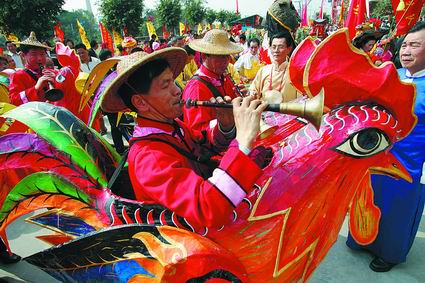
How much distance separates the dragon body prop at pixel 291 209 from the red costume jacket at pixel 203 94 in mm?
872

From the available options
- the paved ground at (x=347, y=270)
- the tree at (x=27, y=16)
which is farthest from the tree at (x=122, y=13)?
the paved ground at (x=347, y=270)

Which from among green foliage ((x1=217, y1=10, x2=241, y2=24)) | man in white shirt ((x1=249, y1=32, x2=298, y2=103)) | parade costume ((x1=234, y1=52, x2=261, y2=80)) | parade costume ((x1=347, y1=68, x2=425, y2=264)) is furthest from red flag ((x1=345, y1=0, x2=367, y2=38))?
green foliage ((x1=217, y1=10, x2=241, y2=24))

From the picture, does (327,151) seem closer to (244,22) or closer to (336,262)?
(336,262)

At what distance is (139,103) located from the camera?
151 cm

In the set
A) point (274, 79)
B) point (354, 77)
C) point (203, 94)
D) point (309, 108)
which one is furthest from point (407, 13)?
point (309, 108)

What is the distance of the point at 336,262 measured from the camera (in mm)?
2668

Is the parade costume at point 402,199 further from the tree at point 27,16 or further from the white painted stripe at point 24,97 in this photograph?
the tree at point 27,16

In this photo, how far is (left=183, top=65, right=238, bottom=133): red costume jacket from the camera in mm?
2385

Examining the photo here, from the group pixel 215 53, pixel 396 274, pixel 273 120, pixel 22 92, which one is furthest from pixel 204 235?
pixel 22 92

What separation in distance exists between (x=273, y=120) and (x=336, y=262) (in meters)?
1.68

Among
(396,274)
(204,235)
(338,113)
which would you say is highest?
(338,113)

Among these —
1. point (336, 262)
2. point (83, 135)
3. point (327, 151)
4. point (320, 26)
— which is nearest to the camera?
point (327, 151)

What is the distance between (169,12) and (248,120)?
31356 mm

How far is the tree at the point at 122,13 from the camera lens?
23.0 meters
